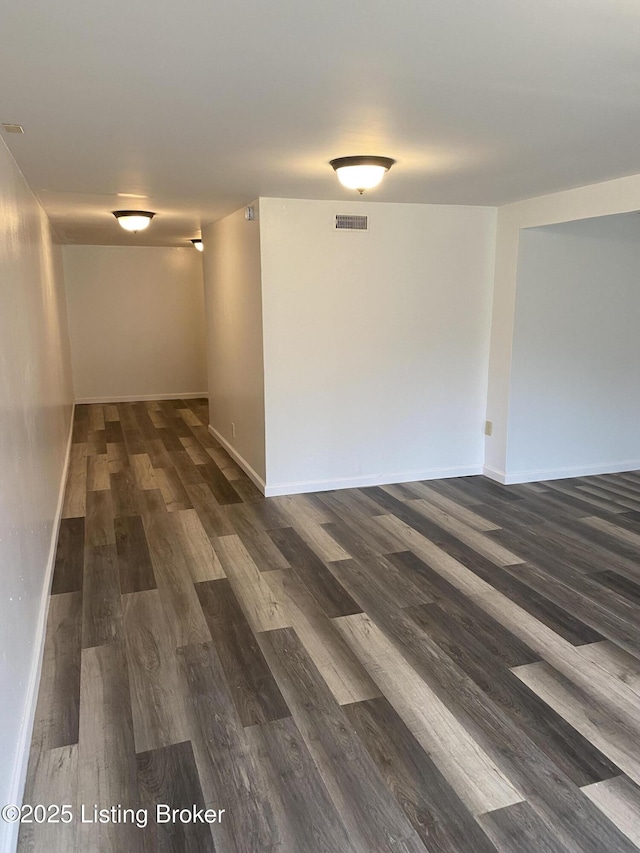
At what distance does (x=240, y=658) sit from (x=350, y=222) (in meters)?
3.20

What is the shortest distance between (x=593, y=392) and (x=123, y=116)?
420cm

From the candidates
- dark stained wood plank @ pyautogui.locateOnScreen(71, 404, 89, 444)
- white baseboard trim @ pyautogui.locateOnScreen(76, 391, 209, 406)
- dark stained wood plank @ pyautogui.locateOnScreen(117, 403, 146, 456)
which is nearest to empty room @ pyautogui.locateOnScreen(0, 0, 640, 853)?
dark stained wood plank @ pyautogui.locateOnScreen(117, 403, 146, 456)

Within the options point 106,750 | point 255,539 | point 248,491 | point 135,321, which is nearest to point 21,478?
point 106,750

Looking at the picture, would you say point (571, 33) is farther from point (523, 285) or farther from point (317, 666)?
point (523, 285)

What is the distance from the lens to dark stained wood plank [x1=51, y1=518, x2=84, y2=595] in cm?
325

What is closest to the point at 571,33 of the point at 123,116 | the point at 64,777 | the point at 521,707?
the point at 123,116

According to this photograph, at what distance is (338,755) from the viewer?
2.03m

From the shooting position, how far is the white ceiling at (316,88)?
1.53 m

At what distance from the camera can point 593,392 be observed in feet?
16.6

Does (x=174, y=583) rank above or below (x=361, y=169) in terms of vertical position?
below

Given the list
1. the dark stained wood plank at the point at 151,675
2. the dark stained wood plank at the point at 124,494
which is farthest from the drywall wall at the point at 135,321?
the dark stained wood plank at the point at 151,675

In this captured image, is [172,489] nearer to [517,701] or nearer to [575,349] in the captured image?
[517,701]

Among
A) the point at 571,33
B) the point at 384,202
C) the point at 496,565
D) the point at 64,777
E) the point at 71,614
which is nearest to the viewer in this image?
the point at 571,33

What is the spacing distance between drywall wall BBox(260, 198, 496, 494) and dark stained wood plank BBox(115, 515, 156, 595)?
1098mm
